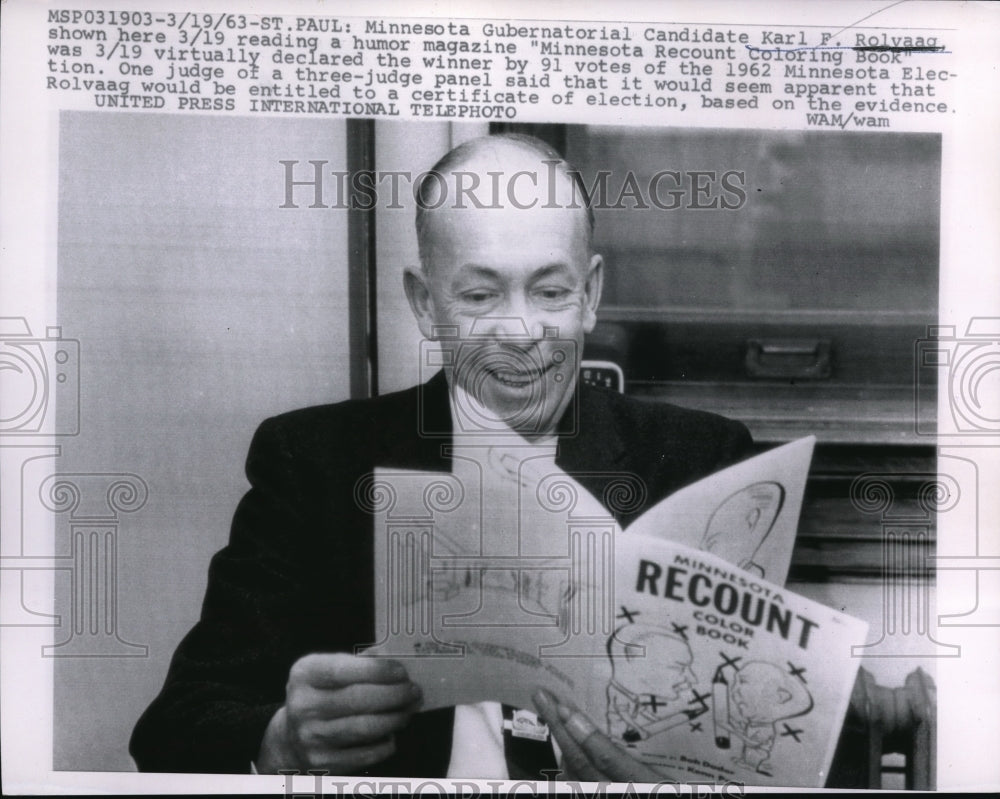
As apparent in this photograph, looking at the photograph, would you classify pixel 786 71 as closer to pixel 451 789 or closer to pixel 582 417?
pixel 582 417

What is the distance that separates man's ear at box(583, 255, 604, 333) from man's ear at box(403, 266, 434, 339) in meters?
0.36

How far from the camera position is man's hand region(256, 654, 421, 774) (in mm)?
2471

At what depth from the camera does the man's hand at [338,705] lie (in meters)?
2.47

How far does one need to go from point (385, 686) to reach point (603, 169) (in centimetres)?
130

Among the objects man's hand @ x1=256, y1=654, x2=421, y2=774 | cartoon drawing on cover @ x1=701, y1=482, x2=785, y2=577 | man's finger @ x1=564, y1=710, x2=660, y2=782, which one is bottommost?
man's finger @ x1=564, y1=710, x2=660, y2=782

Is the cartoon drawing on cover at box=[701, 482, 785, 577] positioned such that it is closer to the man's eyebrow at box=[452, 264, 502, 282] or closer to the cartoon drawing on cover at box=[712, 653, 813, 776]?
the cartoon drawing on cover at box=[712, 653, 813, 776]

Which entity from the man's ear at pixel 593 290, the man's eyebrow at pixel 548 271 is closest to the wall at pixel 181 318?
the man's eyebrow at pixel 548 271

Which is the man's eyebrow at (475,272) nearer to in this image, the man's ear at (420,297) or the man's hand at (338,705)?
the man's ear at (420,297)

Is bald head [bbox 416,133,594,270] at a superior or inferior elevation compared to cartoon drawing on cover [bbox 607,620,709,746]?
superior

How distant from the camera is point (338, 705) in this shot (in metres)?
2.48

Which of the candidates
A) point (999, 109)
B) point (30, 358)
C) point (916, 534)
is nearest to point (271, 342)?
point (30, 358)

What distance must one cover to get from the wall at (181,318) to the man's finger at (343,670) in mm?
300

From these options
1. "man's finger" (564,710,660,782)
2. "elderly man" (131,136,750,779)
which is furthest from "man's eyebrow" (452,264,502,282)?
"man's finger" (564,710,660,782)

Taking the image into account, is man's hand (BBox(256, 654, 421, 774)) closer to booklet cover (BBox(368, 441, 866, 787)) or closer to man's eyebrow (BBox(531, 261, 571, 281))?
booklet cover (BBox(368, 441, 866, 787))
